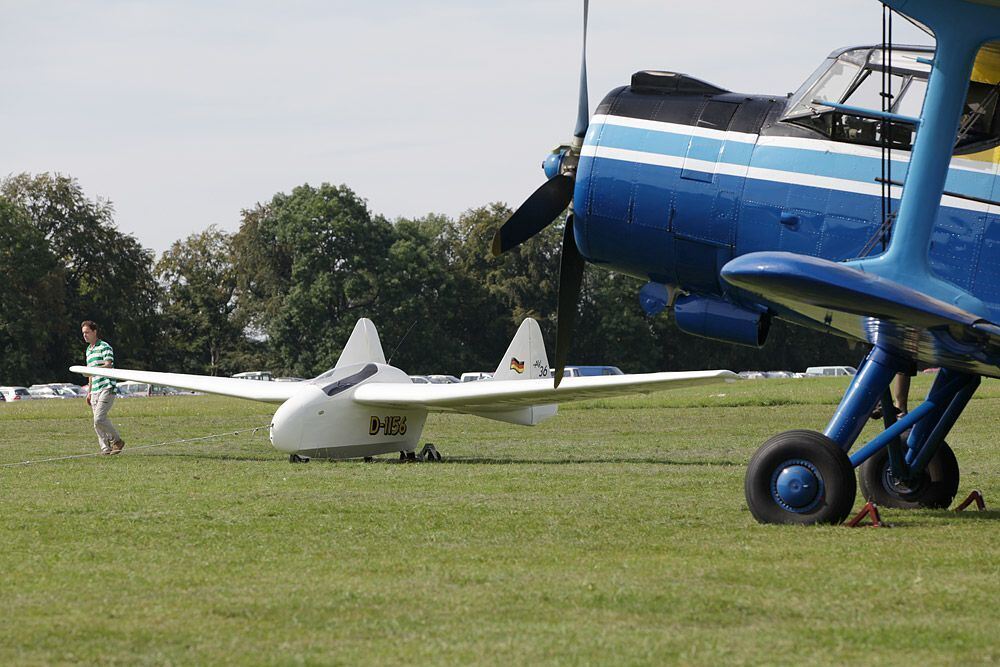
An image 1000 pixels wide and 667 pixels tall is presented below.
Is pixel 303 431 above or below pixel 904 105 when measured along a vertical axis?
below

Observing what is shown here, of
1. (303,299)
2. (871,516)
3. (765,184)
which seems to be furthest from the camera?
(303,299)

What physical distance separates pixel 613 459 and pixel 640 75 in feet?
22.3

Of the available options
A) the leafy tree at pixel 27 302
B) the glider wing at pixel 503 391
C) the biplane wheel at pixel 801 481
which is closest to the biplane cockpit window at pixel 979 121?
the biplane wheel at pixel 801 481

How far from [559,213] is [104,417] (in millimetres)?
9073

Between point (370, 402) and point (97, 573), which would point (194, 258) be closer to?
point (370, 402)

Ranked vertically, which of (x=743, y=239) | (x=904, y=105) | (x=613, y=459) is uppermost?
(x=904, y=105)

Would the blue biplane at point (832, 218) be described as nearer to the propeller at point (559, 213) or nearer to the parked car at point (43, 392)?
the propeller at point (559, 213)

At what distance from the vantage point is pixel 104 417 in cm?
1655

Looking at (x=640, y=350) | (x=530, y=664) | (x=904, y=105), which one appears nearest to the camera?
(x=530, y=664)

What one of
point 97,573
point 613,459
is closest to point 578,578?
point 97,573

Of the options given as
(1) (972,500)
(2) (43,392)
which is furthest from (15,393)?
(1) (972,500)

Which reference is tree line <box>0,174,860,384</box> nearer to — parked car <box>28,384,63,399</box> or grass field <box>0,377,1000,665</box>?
parked car <box>28,384,63,399</box>

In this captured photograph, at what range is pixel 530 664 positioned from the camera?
4426mm

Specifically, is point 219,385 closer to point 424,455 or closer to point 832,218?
point 424,455
